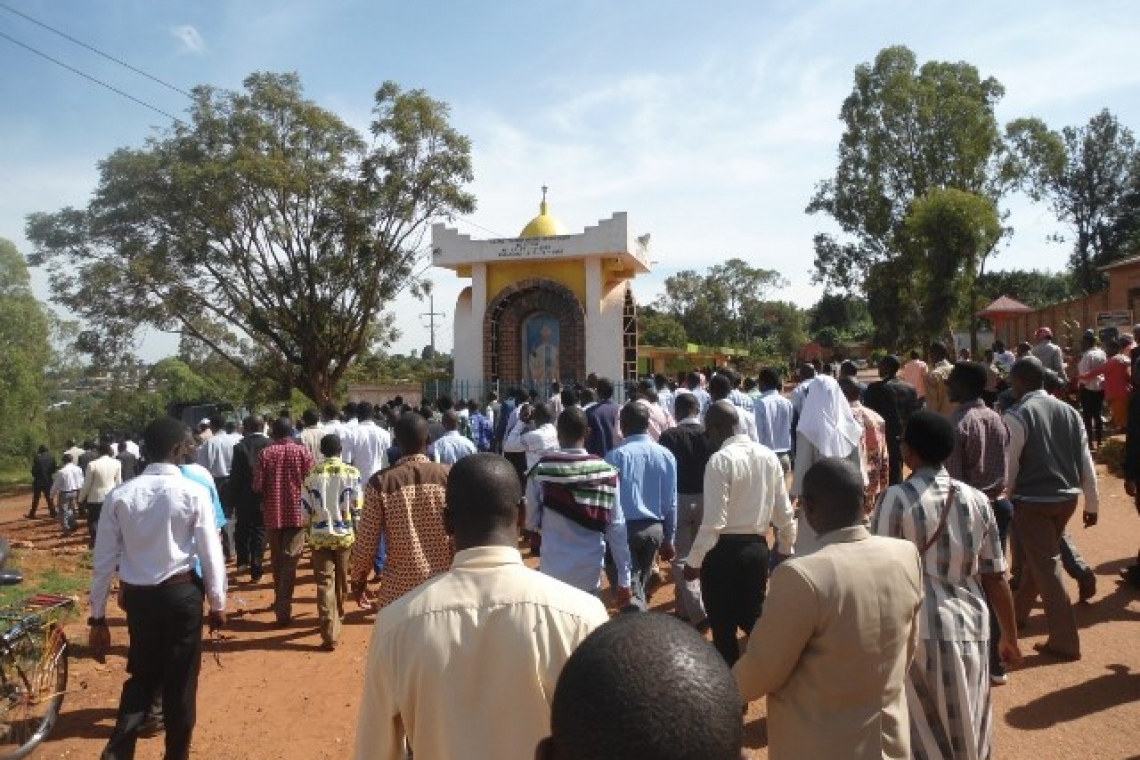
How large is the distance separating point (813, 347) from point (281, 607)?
109ft

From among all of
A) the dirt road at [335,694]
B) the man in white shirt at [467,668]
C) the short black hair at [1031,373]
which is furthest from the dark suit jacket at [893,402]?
the man in white shirt at [467,668]

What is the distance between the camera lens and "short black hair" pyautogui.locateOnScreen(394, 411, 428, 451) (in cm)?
484

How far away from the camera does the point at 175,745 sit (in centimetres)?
439

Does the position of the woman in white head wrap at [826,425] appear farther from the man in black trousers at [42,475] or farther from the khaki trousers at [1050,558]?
the man in black trousers at [42,475]

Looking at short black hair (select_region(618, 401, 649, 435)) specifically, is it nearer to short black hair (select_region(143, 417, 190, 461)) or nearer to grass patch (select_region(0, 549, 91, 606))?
short black hair (select_region(143, 417, 190, 461))

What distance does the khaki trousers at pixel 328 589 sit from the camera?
713 cm

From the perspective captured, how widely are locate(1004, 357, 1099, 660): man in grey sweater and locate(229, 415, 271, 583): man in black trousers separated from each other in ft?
25.4

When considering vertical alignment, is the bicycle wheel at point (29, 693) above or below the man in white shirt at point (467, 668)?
below

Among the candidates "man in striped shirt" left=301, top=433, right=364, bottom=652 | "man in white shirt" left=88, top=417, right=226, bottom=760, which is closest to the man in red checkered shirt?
"man in striped shirt" left=301, top=433, right=364, bottom=652

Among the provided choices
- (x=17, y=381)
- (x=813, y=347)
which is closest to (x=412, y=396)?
(x=17, y=381)

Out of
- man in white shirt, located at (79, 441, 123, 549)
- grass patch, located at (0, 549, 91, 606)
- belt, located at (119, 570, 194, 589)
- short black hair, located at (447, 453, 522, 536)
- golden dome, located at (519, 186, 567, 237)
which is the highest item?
golden dome, located at (519, 186, 567, 237)

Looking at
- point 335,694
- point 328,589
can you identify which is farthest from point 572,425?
point 328,589

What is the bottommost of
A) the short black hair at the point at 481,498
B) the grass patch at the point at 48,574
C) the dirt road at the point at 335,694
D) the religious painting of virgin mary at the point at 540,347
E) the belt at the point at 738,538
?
the grass patch at the point at 48,574

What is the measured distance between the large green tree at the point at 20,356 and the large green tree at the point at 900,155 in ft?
110
